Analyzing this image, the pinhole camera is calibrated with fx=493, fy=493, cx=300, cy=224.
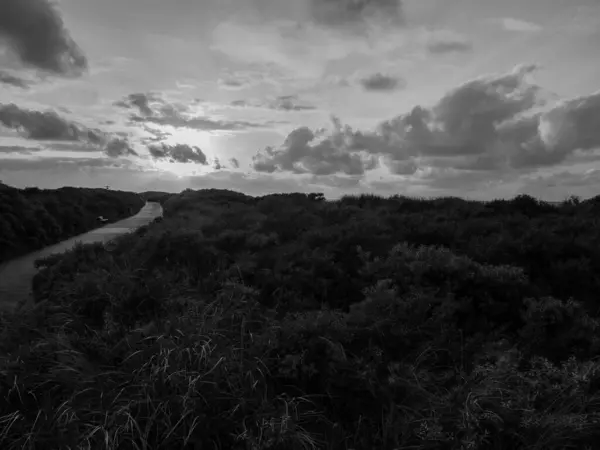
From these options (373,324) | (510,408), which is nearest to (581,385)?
(510,408)

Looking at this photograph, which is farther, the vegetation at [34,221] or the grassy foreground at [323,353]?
the vegetation at [34,221]

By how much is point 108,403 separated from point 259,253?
5089mm

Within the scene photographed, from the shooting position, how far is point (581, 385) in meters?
4.92

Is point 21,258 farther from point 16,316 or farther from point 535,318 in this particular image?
point 535,318

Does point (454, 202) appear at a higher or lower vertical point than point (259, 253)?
higher

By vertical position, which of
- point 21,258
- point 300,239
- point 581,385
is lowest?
point 21,258

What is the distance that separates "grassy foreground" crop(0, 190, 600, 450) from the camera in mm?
4621

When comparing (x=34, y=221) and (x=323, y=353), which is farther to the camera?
(x=34, y=221)

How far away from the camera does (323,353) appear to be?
576cm

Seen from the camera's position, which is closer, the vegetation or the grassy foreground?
the grassy foreground

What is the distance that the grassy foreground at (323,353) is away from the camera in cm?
462

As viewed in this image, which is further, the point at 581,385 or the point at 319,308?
the point at 319,308

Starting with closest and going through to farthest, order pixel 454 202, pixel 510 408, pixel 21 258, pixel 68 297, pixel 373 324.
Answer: pixel 510 408 → pixel 373 324 → pixel 68 297 → pixel 454 202 → pixel 21 258

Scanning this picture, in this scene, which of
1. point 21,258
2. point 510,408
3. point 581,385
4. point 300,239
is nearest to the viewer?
point 510,408
